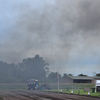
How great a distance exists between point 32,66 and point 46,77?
10.9m

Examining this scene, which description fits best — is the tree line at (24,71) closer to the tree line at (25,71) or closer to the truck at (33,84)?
the tree line at (25,71)

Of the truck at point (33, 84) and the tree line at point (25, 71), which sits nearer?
the truck at point (33, 84)

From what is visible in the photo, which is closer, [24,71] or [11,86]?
[11,86]

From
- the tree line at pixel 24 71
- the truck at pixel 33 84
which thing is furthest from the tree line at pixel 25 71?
the truck at pixel 33 84

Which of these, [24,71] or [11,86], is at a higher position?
[24,71]

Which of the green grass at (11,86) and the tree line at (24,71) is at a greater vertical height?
the tree line at (24,71)

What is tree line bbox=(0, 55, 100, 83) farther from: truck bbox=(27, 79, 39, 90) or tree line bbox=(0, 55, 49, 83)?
truck bbox=(27, 79, 39, 90)

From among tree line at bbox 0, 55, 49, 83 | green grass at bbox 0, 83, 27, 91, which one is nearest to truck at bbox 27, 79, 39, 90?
green grass at bbox 0, 83, 27, 91

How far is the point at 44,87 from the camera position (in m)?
68.8

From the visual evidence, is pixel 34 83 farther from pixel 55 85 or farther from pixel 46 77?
pixel 46 77

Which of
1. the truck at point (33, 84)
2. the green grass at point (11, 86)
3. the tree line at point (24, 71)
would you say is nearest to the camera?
the truck at point (33, 84)

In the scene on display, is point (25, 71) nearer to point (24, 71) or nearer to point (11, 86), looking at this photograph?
point (24, 71)

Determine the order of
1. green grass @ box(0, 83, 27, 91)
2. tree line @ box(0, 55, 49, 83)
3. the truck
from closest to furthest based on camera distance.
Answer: the truck < green grass @ box(0, 83, 27, 91) < tree line @ box(0, 55, 49, 83)

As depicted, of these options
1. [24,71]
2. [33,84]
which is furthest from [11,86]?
[24,71]
